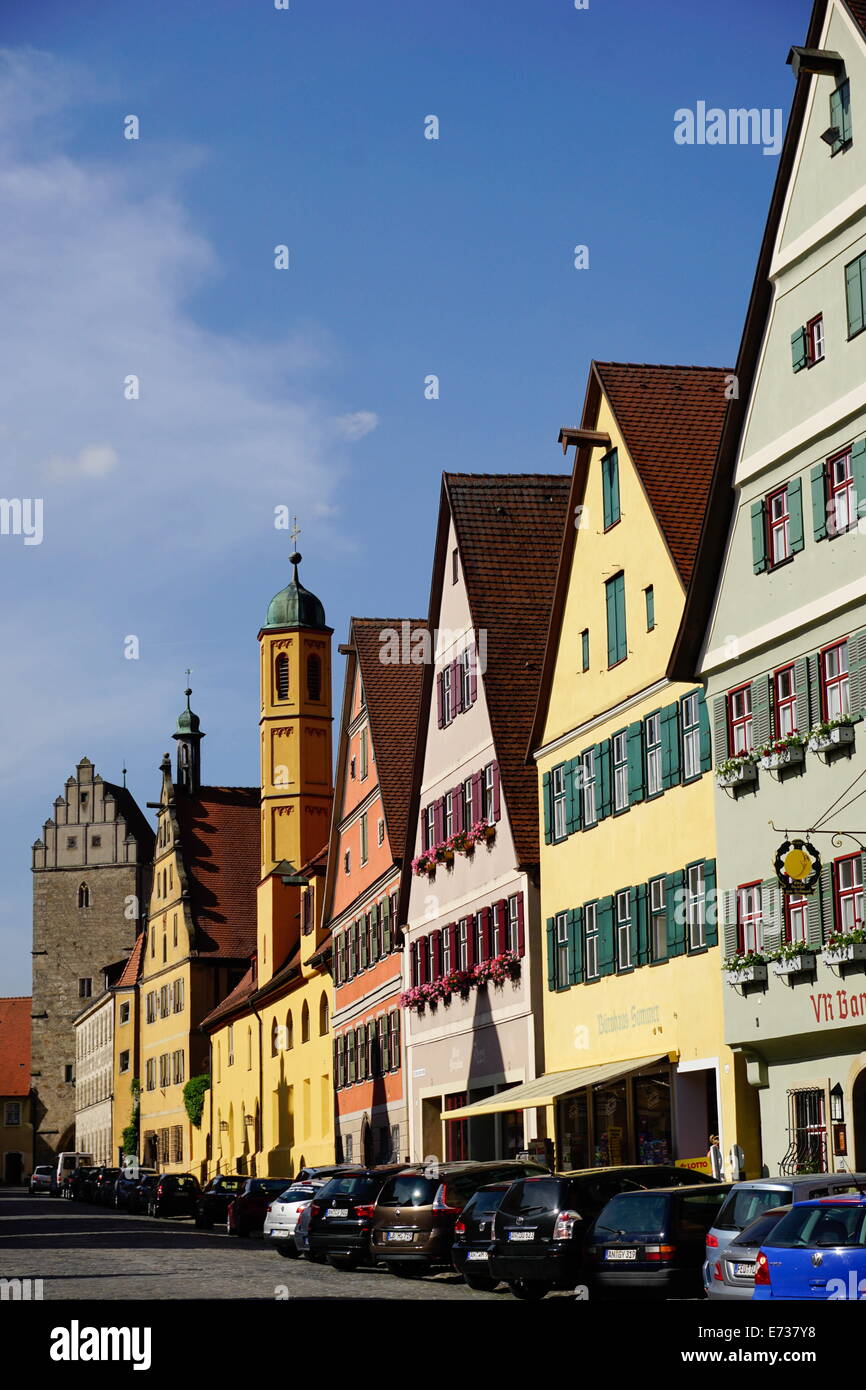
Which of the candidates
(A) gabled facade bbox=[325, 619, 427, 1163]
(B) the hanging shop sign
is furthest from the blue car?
(A) gabled facade bbox=[325, 619, 427, 1163]

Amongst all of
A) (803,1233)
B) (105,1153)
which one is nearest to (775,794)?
(803,1233)

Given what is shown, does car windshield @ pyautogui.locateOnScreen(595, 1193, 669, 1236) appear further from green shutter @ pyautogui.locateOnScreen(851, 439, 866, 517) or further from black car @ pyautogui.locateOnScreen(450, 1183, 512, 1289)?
green shutter @ pyautogui.locateOnScreen(851, 439, 866, 517)

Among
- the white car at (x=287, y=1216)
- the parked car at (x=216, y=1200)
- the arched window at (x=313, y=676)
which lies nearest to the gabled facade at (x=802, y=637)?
the white car at (x=287, y=1216)

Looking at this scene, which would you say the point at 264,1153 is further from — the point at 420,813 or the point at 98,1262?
the point at 98,1262

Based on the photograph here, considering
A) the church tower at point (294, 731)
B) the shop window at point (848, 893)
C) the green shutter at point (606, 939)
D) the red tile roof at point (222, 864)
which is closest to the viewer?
the shop window at point (848, 893)

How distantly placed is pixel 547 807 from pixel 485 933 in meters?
4.65

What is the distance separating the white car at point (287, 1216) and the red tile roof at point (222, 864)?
5291 cm

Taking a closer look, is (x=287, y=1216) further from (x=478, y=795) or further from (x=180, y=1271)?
(x=478, y=795)

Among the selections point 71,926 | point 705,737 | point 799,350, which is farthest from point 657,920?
point 71,926

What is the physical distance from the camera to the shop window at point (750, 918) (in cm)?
2994

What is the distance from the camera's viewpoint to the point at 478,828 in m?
43.5

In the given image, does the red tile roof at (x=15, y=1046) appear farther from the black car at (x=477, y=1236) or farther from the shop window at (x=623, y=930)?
the black car at (x=477, y=1236)

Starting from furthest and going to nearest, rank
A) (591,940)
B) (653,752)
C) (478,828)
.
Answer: (478,828)
(591,940)
(653,752)
